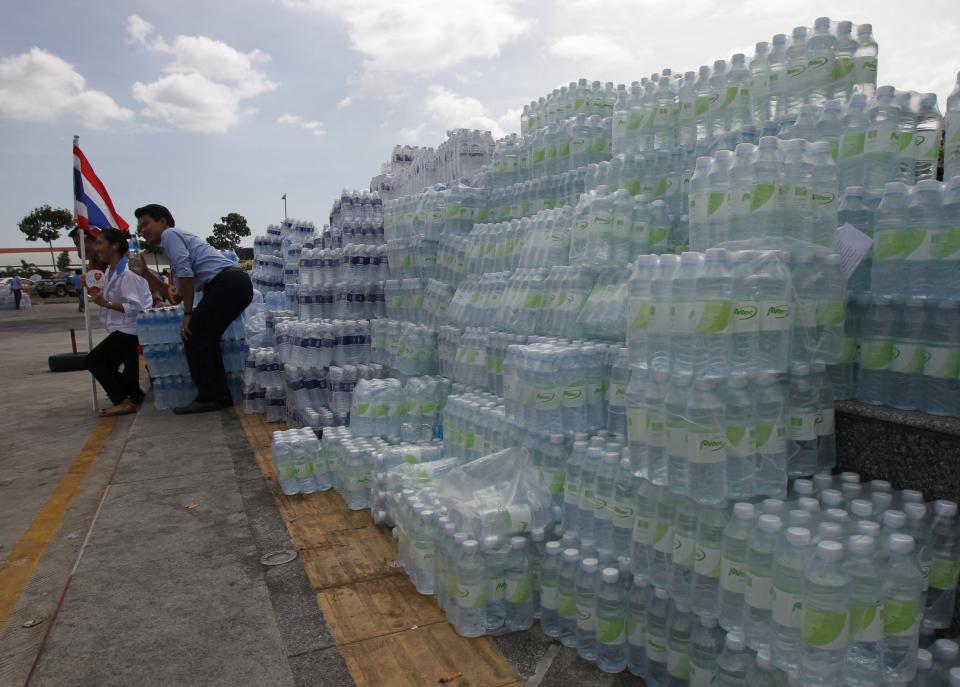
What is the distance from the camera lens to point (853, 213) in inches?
128

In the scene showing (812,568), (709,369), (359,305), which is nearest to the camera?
(812,568)

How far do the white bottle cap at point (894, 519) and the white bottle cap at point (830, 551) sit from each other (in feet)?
1.02

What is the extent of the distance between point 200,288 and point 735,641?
24.2ft

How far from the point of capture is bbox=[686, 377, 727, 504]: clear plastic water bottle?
2.56 metres

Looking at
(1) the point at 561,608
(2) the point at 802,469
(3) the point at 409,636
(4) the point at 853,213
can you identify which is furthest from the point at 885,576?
(3) the point at 409,636

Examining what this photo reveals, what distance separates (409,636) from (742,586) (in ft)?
5.64

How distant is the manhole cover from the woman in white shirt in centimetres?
525

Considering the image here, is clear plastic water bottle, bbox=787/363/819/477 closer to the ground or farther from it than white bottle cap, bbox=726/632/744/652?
farther from it

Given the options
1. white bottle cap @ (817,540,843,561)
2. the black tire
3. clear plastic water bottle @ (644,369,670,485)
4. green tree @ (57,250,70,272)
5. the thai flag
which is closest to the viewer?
white bottle cap @ (817,540,843,561)

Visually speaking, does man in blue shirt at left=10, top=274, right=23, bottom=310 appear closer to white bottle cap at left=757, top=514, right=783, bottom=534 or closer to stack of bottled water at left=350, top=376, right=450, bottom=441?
stack of bottled water at left=350, top=376, right=450, bottom=441

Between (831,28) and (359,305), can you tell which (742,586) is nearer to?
(831,28)

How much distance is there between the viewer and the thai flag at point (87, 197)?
8.62m

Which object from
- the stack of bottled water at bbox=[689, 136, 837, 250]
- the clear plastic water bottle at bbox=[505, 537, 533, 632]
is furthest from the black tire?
the stack of bottled water at bbox=[689, 136, 837, 250]

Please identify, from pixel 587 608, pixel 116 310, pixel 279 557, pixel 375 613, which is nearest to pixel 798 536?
pixel 587 608
